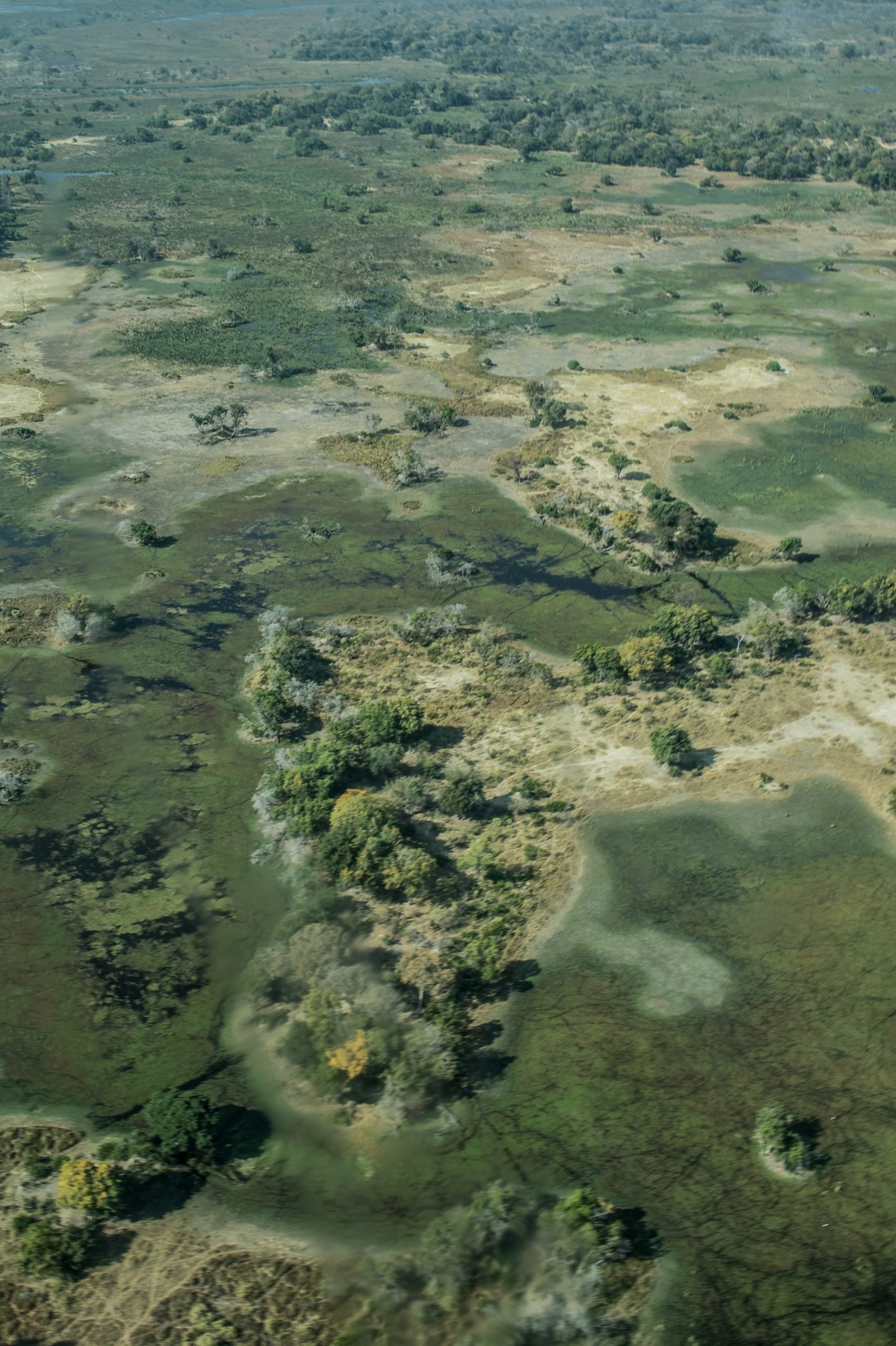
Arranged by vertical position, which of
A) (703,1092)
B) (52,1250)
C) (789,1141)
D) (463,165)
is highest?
(463,165)

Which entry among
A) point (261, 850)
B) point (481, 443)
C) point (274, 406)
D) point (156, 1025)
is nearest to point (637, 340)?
point (481, 443)

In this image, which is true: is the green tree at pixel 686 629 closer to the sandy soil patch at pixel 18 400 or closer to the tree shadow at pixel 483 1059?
the tree shadow at pixel 483 1059

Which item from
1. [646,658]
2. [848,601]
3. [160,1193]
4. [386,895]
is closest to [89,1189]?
[160,1193]

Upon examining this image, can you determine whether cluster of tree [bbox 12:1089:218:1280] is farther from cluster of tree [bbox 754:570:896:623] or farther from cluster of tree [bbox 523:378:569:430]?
cluster of tree [bbox 523:378:569:430]

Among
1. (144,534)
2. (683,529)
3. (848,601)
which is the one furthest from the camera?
(144,534)

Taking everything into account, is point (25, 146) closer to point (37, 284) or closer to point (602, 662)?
point (37, 284)
